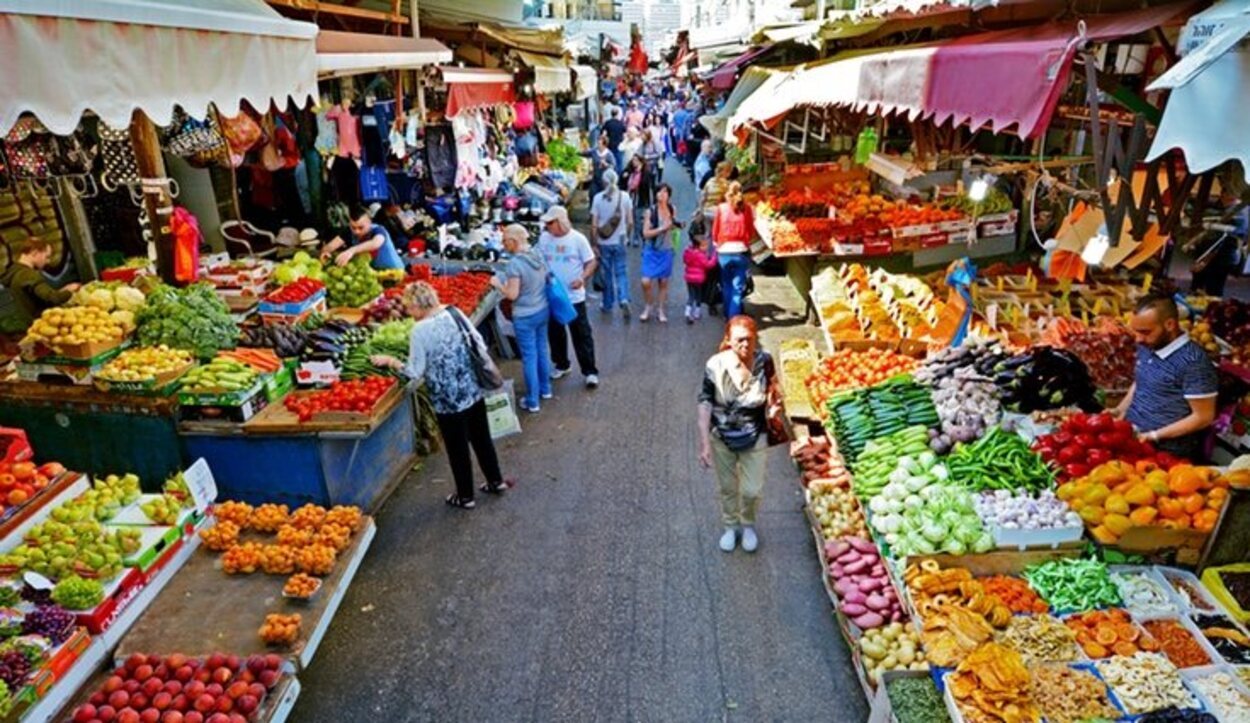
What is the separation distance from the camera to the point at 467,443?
→ 585 cm

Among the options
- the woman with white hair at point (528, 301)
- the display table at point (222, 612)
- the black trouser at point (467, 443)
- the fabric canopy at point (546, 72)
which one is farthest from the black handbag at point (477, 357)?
the fabric canopy at point (546, 72)

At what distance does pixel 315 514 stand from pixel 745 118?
791 cm

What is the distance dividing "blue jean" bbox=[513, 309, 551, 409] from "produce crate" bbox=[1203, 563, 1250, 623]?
548 cm

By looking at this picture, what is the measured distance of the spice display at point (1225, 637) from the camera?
3633 mm

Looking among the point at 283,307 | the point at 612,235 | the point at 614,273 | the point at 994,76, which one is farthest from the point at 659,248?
the point at 994,76

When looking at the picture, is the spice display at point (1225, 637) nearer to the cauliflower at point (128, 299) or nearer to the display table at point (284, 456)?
the display table at point (284, 456)

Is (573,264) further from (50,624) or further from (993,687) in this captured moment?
(993,687)

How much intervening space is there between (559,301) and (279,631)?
438 cm

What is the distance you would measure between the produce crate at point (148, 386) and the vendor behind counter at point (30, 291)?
1538 mm

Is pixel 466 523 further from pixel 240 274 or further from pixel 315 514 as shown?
pixel 240 274

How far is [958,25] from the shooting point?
23.5ft

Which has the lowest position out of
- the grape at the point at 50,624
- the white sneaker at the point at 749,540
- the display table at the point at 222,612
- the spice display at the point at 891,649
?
the white sneaker at the point at 749,540

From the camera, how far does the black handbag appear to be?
5535 mm

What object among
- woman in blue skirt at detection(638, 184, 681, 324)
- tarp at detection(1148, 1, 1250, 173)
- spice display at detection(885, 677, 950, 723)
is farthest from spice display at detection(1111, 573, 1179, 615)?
woman in blue skirt at detection(638, 184, 681, 324)
